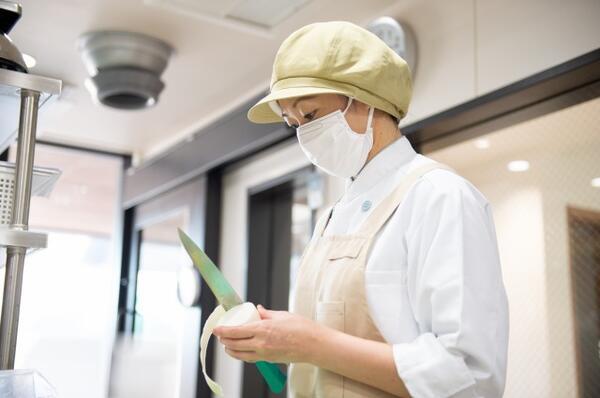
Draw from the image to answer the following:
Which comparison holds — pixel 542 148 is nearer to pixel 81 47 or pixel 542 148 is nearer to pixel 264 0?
pixel 264 0

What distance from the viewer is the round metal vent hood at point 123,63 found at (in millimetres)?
2705

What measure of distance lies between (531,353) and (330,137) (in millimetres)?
1042

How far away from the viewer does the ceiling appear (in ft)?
8.13

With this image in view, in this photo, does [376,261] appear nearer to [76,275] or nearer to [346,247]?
[346,247]

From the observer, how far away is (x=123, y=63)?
2746 mm

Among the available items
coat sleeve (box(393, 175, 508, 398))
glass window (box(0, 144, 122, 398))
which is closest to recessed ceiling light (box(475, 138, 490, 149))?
coat sleeve (box(393, 175, 508, 398))

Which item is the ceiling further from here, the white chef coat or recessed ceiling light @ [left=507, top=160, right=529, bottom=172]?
the white chef coat

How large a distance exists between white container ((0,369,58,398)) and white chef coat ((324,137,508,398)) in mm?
578

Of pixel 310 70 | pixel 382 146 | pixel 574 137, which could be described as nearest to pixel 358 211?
pixel 382 146

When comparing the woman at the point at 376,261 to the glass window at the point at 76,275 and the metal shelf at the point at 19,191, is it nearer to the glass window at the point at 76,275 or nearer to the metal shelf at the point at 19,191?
the metal shelf at the point at 19,191

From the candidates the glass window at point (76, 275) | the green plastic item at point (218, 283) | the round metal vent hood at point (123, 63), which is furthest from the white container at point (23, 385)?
the glass window at point (76, 275)

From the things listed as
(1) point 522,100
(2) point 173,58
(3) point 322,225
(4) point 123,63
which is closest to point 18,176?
(3) point 322,225

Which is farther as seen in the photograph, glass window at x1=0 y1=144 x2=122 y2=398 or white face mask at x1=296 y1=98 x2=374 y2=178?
glass window at x1=0 y1=144 x2=122 y2=398

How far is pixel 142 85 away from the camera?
9.10ft
